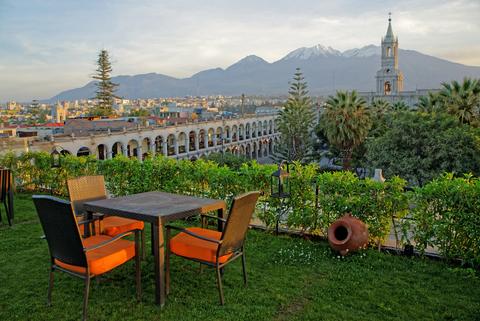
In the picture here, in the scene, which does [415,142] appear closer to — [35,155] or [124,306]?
[35,155]

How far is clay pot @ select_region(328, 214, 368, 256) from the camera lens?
470 cm

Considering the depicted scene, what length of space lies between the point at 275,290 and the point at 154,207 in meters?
1.37

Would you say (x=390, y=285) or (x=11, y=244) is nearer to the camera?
(x=390, y=285)

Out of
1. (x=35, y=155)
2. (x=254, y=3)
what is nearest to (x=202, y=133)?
(x=254, y=3)

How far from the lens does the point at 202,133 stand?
2162 inches

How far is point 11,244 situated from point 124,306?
2658 millimetres

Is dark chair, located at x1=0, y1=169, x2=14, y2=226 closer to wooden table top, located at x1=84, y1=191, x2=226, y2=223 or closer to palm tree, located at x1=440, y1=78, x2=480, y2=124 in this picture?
wooden table top, located at x1=84, y1=191, x2=226, y2=223

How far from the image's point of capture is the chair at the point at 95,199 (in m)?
4.42

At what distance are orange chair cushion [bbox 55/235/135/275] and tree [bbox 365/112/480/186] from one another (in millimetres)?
16941

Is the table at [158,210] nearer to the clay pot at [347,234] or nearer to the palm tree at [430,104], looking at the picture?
the clay pot at [347,234]

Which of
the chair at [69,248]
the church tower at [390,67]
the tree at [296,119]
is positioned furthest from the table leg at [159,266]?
the church tower at [390,67]

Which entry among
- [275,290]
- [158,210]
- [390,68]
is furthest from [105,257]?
[390,68]

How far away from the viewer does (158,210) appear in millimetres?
3812

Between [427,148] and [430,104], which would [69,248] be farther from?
[430,104]
